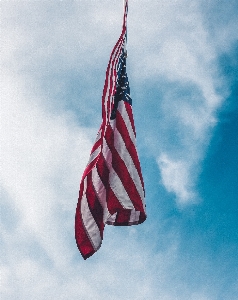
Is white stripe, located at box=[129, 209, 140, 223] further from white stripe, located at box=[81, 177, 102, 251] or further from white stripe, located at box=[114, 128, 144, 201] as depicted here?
white stripe, located at box=[81, 177, 102, 251]

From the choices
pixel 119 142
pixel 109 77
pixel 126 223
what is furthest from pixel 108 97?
pixel 126 223

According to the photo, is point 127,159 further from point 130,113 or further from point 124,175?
point 130,113

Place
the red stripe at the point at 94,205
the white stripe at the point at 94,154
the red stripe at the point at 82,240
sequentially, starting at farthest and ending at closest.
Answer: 1. the white stripe at the point at 94,154
2. the red stripe at the point at 94,205
3. the red stripe at the point at 82,240

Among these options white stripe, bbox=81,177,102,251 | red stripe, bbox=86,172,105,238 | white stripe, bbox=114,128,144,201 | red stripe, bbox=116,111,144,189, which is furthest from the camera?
red stripe, bbox=116,111,144,189

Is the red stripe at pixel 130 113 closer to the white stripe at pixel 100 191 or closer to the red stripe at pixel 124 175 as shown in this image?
the red stripe at pixel 124 175

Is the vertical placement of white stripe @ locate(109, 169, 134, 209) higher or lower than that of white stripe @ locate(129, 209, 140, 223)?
higher

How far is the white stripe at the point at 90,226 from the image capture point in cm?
787

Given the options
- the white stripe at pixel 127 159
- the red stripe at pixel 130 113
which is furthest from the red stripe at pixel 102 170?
the red stripe at pixel 130 113

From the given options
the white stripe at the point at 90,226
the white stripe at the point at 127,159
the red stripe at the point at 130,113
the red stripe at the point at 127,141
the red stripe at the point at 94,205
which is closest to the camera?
the white stripe at the point at 90,226

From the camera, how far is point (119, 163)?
27.0 ft

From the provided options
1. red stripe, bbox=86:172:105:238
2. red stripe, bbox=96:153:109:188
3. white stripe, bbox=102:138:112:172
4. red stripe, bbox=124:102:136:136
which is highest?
red stripe, bbox=124:102:136:136

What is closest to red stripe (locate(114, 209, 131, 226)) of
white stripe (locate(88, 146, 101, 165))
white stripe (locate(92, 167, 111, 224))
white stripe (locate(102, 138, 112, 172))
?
white stripe (locate(92, 167, 111, 224))

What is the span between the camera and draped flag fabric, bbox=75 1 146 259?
26.0ft

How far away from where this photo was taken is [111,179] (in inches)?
323
